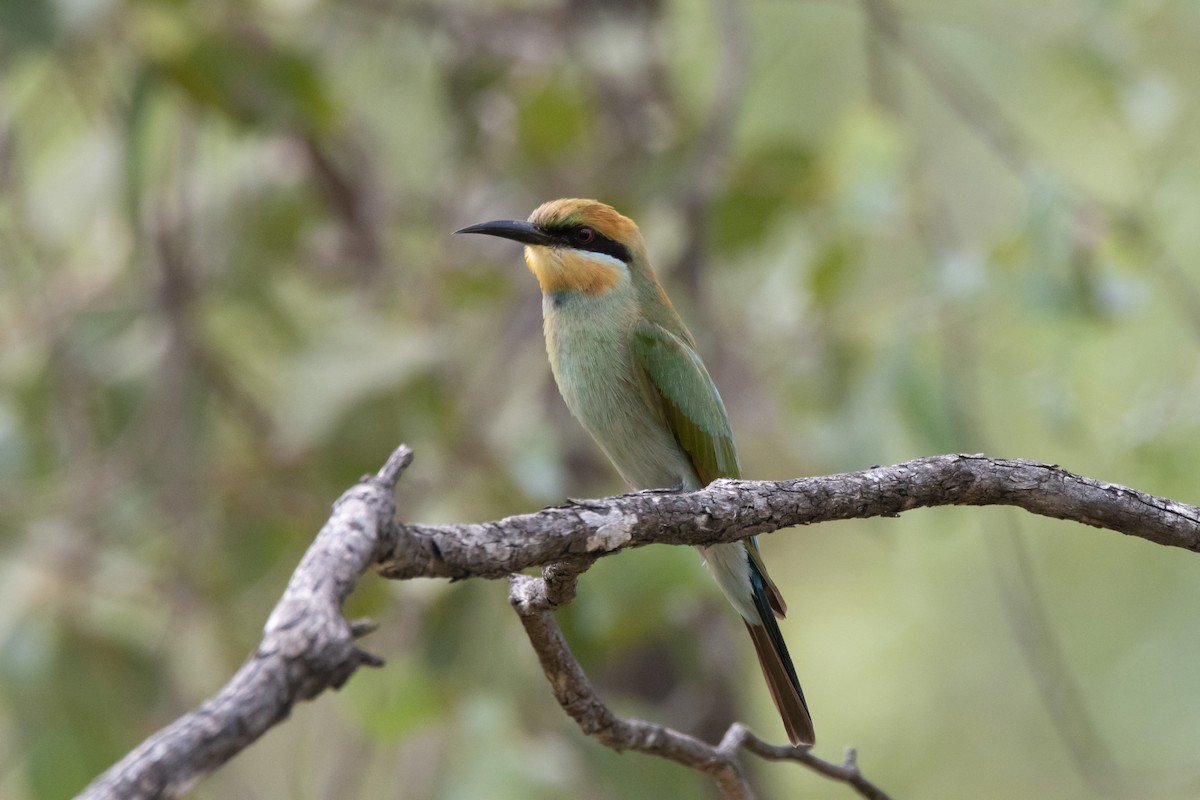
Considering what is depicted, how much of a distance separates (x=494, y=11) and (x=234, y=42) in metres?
1.09

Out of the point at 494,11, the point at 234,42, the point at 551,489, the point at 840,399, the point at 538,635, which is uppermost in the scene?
the point at 494,11

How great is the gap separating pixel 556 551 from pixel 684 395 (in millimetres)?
1203

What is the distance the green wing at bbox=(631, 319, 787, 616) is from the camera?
236 cm

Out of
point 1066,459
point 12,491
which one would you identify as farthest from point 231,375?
point 1066,459

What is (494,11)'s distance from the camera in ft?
12.7

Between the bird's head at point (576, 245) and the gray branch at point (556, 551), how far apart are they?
109cm

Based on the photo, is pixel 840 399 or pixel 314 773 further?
pixel 314 773

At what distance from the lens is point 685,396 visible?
2.35m

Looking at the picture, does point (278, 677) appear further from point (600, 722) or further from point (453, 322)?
point (453, 322)

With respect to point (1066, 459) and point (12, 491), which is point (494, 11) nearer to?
point (12, 491)

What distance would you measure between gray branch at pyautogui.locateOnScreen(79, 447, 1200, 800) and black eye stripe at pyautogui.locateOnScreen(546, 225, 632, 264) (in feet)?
3.85

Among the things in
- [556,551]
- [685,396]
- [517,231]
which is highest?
[517,231]

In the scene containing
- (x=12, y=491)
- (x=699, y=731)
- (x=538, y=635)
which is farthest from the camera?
(x=699, y=731)

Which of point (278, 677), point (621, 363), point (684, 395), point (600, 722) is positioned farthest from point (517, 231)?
point (278, 677)
